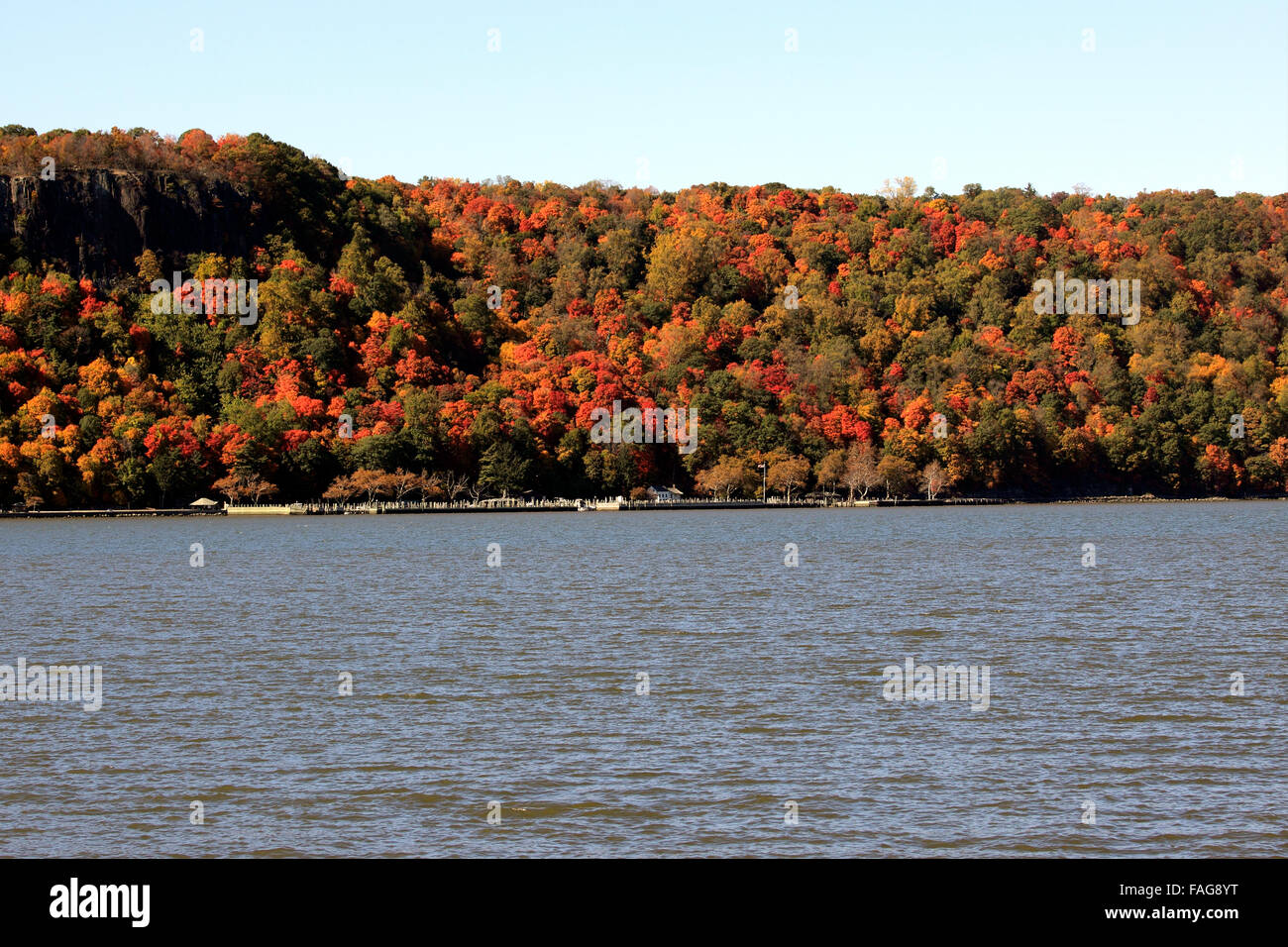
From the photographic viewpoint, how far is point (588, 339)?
15962cm

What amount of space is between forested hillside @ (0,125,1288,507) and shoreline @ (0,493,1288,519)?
166 centimetres

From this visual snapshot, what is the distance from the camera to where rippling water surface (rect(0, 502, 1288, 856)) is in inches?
643

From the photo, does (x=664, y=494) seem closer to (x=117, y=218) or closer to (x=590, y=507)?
(x=590, y=507)

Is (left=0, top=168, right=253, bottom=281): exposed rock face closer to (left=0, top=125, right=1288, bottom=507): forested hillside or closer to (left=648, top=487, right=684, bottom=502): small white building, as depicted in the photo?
(left=0, top=125, right=1288, bottom=507): forested hillside

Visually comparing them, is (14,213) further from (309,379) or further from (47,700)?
(47,700)

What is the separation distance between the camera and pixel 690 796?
17.7 metres

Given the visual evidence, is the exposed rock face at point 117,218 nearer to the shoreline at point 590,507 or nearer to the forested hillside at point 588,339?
the forested hillside at point 588,339

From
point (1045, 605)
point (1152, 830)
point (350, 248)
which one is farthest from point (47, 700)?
point (350, 248)

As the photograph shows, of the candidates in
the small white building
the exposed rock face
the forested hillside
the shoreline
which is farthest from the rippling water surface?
the exposed rock face

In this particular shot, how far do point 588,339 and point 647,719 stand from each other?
A: 138m

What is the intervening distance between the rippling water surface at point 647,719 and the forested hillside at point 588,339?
246 ft

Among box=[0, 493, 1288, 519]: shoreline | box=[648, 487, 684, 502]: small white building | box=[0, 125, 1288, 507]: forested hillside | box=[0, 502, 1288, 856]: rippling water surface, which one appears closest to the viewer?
box=[0, 502, 1288, 856]: rippling water surface

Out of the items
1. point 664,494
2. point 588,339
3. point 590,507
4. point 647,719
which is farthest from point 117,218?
point 647,719

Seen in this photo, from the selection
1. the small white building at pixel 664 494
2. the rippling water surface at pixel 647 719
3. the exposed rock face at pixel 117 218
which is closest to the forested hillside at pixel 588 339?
the exposed rock face at pixel 117 218
